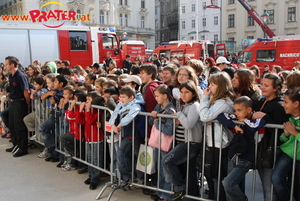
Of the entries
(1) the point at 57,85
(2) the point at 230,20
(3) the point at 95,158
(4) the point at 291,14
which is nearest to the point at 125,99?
(3) the point at 95,158

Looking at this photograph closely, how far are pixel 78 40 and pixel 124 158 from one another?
11.9m

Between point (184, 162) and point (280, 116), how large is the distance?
4.39 feet

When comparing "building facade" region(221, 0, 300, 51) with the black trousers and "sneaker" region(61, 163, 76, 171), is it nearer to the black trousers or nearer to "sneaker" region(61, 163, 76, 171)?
the black trousers

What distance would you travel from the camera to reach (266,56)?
15.0 m

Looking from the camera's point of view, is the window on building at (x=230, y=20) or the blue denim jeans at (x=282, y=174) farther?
the window on building at (x=230, y=20)

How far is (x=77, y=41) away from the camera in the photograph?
1498 centimetres

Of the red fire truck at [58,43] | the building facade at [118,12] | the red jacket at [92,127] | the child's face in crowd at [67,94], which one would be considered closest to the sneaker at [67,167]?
the red jacket at [92,127]

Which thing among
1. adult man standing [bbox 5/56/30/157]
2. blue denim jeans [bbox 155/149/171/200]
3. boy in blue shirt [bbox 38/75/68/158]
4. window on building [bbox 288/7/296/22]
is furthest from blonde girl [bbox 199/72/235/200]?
window on building [bbox 288/7/296/22]

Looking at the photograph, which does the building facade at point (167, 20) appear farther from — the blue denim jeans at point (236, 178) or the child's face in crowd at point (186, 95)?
the blue denim jeans at point (236, 178)

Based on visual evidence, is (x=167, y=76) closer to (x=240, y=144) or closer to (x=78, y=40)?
(x=240, y=144)

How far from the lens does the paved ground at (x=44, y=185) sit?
14.2 feet

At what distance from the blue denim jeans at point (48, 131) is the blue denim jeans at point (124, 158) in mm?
1953

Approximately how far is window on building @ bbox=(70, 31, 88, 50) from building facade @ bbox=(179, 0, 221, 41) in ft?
113

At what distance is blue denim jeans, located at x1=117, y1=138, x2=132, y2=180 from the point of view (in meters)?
4.23
